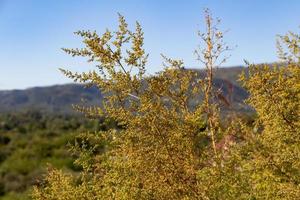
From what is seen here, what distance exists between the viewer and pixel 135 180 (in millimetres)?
5031

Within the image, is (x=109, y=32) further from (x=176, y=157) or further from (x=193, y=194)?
(x=193, y=194)

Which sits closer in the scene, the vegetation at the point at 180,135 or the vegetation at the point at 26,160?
the vegetation at the point at 180,135

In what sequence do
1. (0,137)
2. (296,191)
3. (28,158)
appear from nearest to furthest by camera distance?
(296,191), (28,158), (0,137)

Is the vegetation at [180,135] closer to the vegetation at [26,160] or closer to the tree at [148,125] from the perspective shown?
the tree at [148,125]

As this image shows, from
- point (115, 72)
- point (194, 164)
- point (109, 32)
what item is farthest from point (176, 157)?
point (109, 32)

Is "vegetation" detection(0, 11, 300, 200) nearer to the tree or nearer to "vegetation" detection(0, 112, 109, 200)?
the tree

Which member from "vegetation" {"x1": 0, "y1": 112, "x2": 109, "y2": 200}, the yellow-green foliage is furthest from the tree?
"vegetation" {"x1": 0, "y1": 112, "x2": 109, "y2": 200}

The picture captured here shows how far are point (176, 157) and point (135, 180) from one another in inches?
16.1

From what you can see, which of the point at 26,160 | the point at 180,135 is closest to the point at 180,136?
the point at 180,135

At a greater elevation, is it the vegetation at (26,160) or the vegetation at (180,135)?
the vegetation at (180,135)

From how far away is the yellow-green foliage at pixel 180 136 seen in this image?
4918 millimetres

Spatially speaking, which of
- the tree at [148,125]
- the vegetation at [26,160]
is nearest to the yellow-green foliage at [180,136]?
the tree at [148,125]

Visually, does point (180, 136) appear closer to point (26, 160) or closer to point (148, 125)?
point (148, 125)

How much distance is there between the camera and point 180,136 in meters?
4.90
